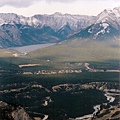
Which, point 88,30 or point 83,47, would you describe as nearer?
point 83,47

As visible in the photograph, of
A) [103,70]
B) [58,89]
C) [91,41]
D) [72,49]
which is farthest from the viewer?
[91,41]

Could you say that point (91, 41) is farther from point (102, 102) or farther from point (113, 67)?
point (102, 102)

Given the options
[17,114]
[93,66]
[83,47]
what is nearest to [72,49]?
[83,47]

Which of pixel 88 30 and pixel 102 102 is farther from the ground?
pixel 88 30

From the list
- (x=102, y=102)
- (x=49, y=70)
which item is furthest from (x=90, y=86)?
(x=49, y=70)

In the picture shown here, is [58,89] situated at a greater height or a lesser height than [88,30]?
lesser

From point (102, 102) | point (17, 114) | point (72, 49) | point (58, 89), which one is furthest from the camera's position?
point (72, 49)

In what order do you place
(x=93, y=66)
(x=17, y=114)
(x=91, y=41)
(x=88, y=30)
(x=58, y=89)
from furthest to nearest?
(x=88, y=30), (x=91, y=41), (x=93, y=66), (x=58, y=89), (x=17, y=114)

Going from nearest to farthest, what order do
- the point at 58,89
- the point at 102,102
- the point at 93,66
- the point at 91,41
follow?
1. the point at 102,102
2. the point at 58,89
3. the point at 93,66
4. the point at 91,41

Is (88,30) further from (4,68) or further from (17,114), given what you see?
(17,114)
